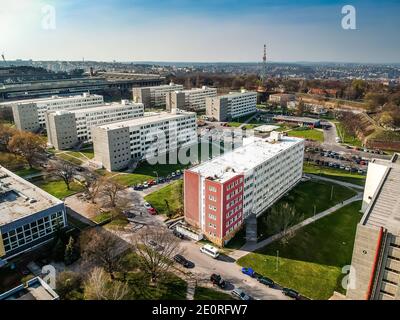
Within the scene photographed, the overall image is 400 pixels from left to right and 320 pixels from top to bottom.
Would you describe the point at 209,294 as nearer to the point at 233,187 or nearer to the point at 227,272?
the point at 227,272

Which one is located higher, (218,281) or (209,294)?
(218,281)

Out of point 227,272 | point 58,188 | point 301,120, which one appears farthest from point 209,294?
point 301,120

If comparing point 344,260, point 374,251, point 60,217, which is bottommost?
point 344,260

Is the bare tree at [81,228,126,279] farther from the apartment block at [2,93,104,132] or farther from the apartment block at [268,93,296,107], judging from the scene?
the apartment block at [268,93,296,107]

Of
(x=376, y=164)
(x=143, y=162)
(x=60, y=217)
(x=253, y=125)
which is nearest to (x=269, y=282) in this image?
(x=376, y=164)

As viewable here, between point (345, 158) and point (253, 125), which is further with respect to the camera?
point (253, 125)

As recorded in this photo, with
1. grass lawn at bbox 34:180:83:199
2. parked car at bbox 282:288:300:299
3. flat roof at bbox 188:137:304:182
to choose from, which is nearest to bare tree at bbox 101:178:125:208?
grass lawn at bbox 34:180:83:199

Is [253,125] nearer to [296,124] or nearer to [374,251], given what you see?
[296,124]
